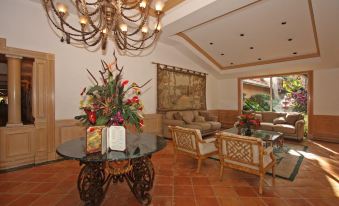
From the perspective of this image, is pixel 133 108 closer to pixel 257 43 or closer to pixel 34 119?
pixel 34 119

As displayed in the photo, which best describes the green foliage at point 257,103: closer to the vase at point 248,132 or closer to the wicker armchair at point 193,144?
the vase at point 248,132

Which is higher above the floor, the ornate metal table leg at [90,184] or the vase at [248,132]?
the vase at [248,132]

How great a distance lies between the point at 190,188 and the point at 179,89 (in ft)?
14.5

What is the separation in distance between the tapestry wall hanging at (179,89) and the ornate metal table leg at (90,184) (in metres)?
3.77

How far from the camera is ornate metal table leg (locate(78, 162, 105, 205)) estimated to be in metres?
1.87

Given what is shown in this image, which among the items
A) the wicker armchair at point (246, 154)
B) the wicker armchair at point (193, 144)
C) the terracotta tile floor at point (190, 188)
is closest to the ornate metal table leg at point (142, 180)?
the terracotta tile floor at point (190, 188)

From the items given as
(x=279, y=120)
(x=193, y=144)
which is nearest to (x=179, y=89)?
(x=193, y=144)

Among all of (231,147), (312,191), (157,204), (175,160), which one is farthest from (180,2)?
(312,191)

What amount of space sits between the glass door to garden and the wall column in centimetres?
788

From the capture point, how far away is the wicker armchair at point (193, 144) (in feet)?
10.0

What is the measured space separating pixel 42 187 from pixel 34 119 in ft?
5.04

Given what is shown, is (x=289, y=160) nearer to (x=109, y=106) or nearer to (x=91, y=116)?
(x=109, y=106)

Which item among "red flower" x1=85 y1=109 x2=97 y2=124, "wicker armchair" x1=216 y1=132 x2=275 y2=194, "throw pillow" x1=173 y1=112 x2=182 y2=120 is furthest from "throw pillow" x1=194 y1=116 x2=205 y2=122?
"red flower" x1=85 y1=109 x2=97 y2=124

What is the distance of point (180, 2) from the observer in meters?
3.77
